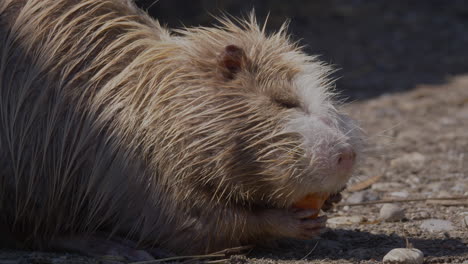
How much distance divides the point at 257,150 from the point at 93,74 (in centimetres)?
95

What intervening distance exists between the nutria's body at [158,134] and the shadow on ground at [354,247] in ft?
0.49

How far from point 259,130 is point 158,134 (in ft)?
1.60

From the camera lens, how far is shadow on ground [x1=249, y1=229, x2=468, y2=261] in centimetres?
421

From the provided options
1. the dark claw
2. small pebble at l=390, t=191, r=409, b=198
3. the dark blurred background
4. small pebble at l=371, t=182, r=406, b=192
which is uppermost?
the dark blurred background

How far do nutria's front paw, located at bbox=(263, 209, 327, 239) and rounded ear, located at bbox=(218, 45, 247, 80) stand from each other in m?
0.71

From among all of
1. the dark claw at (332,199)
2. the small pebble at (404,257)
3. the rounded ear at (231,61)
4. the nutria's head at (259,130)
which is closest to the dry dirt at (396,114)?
the small pebble at (404,257)

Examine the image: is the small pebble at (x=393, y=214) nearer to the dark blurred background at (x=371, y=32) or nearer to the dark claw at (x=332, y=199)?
the dark claw at (x=332, y=199)

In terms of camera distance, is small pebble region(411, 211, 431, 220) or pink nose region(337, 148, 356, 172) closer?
pink nose region(337, 148, 356, 172)

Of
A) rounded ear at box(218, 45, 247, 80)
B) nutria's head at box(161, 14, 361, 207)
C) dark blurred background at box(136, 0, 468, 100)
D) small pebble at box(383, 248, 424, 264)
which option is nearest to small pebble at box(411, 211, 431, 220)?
small pebble at box(383, 248, 424, 264)

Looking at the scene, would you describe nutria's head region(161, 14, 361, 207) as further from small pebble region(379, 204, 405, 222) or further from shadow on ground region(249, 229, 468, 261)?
small pebble region(379, 204, 405, 222)

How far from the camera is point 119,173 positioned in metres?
4.11

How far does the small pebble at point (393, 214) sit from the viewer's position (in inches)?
196

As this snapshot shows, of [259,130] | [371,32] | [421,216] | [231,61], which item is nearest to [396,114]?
[421,216]

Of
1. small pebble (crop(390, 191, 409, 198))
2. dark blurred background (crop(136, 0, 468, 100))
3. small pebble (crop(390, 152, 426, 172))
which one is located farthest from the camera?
dark blurred background (crop(136, 0, 468, 100))
